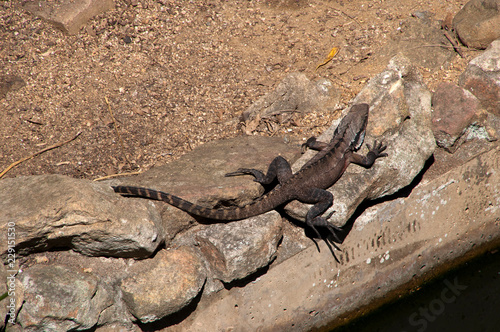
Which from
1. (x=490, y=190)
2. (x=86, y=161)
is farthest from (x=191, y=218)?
(x=490, y=190)

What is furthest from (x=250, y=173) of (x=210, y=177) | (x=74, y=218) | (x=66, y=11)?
(x=66, y=11)

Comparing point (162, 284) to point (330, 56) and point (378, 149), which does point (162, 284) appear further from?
point (330, 56)

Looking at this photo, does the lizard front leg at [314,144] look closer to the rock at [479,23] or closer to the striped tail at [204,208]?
the striped tail at [204,208]

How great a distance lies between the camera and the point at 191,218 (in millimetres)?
4816

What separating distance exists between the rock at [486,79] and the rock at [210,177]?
9.59 ft

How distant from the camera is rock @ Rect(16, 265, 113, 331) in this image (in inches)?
149

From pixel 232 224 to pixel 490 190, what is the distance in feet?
13.4

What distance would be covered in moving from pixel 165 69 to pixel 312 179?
3187mm

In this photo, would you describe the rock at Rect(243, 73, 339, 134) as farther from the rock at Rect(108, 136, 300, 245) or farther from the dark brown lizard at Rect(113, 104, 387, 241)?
the dark brown lizard at Rect(113, 104, 387, 241)

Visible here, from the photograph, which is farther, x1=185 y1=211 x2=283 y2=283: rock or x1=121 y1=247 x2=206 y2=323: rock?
x1=185 y1=211 x2=283 y2=283: rock

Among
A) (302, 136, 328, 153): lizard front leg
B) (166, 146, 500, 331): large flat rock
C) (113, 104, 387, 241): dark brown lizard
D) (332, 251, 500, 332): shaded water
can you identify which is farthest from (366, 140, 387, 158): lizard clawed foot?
(332, 251, 500, 332): shaded water

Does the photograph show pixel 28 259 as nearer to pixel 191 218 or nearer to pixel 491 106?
pixel 191 218

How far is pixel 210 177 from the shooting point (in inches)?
199

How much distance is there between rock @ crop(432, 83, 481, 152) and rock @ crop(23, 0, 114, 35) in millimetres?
5734
